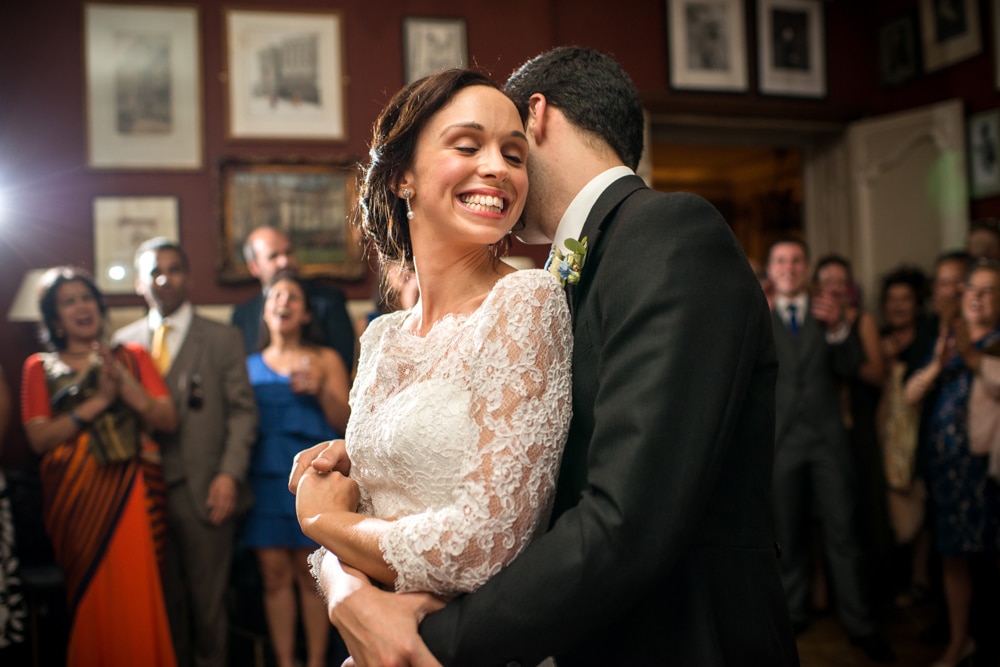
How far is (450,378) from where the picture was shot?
1269mm

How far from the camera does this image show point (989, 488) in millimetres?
3520

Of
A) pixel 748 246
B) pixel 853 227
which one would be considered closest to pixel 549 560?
pixel 853 227

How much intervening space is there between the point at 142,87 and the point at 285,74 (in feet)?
2.76

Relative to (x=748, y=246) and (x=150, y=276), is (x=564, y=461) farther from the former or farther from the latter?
(x=748, y=246)

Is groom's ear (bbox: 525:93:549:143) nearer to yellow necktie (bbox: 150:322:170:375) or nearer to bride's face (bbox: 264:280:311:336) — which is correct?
bride's face (bbox: 264:280:311:336)

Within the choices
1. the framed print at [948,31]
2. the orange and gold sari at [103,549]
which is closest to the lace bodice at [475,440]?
the orange and gold sari at [103,549]

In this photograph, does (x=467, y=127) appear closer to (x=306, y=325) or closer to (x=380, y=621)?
(x=380, y=621)

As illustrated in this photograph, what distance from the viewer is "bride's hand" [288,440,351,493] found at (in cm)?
137

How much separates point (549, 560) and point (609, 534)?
8cm

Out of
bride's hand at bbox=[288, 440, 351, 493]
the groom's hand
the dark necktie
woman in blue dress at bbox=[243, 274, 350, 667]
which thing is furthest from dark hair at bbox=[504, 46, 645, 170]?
the dark necktie

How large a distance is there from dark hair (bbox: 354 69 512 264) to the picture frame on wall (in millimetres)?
4778

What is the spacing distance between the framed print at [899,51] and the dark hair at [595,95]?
566 centimetres

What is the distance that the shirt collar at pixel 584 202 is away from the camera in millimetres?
1327

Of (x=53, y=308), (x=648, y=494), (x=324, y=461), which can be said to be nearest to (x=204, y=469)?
(x=53, y=308)
